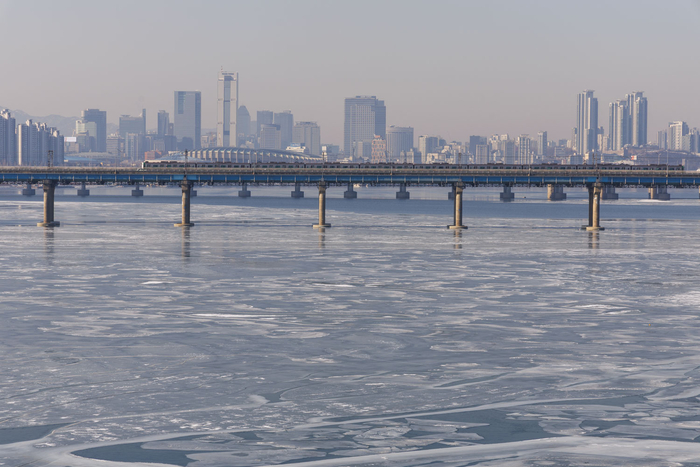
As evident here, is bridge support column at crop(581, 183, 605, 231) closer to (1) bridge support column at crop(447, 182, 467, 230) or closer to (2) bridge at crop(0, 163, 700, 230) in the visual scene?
(2) bridge at crop(0, 163, 700, 230)

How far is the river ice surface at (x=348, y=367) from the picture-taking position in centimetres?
2073

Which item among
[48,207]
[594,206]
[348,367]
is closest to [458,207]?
[594,206]

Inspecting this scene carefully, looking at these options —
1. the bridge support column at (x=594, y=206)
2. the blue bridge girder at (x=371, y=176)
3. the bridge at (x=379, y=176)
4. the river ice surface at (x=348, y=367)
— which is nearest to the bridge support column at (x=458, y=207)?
the bridge at (x=379, y=176)

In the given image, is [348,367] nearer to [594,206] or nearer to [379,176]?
[594,206]

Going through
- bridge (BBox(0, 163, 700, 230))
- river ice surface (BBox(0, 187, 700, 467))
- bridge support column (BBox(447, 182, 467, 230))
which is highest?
bridge (BBox(0, 163, 700, 230))

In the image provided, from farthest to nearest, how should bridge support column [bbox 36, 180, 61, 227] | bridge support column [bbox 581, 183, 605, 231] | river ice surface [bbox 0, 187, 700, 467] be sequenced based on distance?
bridge support column [bbox 36, 180, 61, 227], bridge support column [bbox 581, 183, 605, 231], river ice surface [bbox 0, 187, 700, 467]

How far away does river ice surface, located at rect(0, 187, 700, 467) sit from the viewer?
20734mm

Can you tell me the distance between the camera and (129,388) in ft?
85.5

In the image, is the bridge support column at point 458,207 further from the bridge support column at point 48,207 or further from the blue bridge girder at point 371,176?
the bridge support column at point 48,207

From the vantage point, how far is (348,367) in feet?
96.1

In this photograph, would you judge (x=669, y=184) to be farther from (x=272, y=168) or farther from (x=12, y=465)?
(x=12, y=465)

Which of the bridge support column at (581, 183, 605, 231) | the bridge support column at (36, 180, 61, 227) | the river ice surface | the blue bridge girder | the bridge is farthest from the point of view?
the blue bridge girder

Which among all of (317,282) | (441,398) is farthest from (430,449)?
(317,282)

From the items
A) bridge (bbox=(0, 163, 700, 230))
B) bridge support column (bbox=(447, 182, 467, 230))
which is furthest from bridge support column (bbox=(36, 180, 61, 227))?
bridge support column (bbox=(447, 182, 467, 230))
